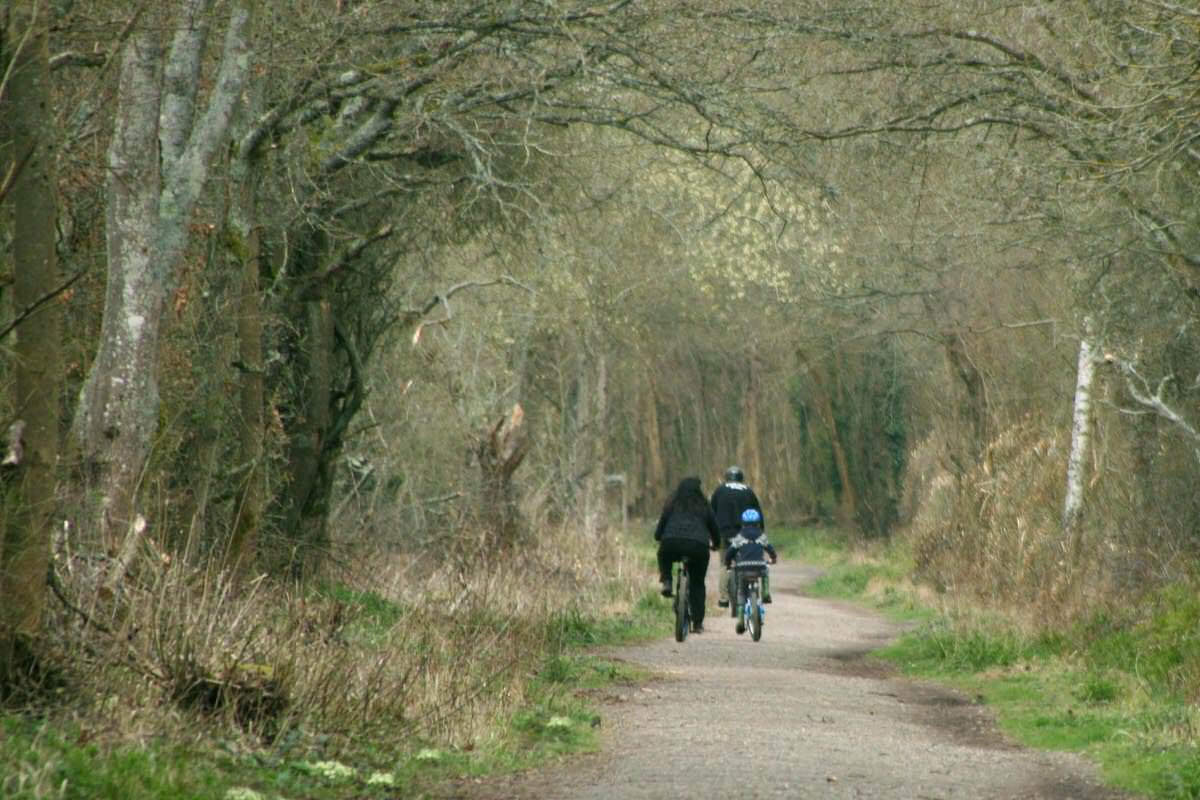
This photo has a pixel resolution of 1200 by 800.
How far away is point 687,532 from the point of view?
20406 mm

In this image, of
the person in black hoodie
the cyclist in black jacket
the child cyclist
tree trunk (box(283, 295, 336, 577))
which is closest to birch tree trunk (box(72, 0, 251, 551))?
tree trunk (box(283, 295, 336, 577))

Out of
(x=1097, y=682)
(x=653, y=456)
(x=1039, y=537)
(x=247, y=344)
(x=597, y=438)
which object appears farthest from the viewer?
(x=653, y=456)

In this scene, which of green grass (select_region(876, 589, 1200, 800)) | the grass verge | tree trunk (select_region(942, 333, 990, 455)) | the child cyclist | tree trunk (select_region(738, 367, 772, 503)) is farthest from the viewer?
tree trunk (select_region(738, 367, 772, 503))

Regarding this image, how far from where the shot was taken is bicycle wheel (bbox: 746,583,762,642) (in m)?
22.2

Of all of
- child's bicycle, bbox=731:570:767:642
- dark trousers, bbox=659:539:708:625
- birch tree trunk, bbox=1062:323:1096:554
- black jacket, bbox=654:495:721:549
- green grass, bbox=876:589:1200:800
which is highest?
birch tree trunk, bbox=1062:323:1096:554

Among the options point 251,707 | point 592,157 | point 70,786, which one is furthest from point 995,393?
point 70,786

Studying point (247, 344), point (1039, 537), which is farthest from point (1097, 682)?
point (247, 344)

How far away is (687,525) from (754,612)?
92.6 inches

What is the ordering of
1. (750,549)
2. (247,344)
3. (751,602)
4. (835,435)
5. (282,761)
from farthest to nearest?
(835,435), (751,602), (750,549), (247,344), (282,761)

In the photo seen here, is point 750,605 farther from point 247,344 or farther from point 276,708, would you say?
point 276,708

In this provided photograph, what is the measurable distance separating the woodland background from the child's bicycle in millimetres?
2740

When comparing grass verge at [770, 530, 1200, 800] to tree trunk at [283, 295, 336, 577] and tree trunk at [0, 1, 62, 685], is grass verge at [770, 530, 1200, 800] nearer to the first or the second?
tree trunk at [0, 1, 62, 685]

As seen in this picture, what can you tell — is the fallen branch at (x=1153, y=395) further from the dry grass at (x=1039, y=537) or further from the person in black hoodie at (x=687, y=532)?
the person in black hoodie at (x=687, y=532)

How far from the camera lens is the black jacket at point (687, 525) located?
20.4 metres
